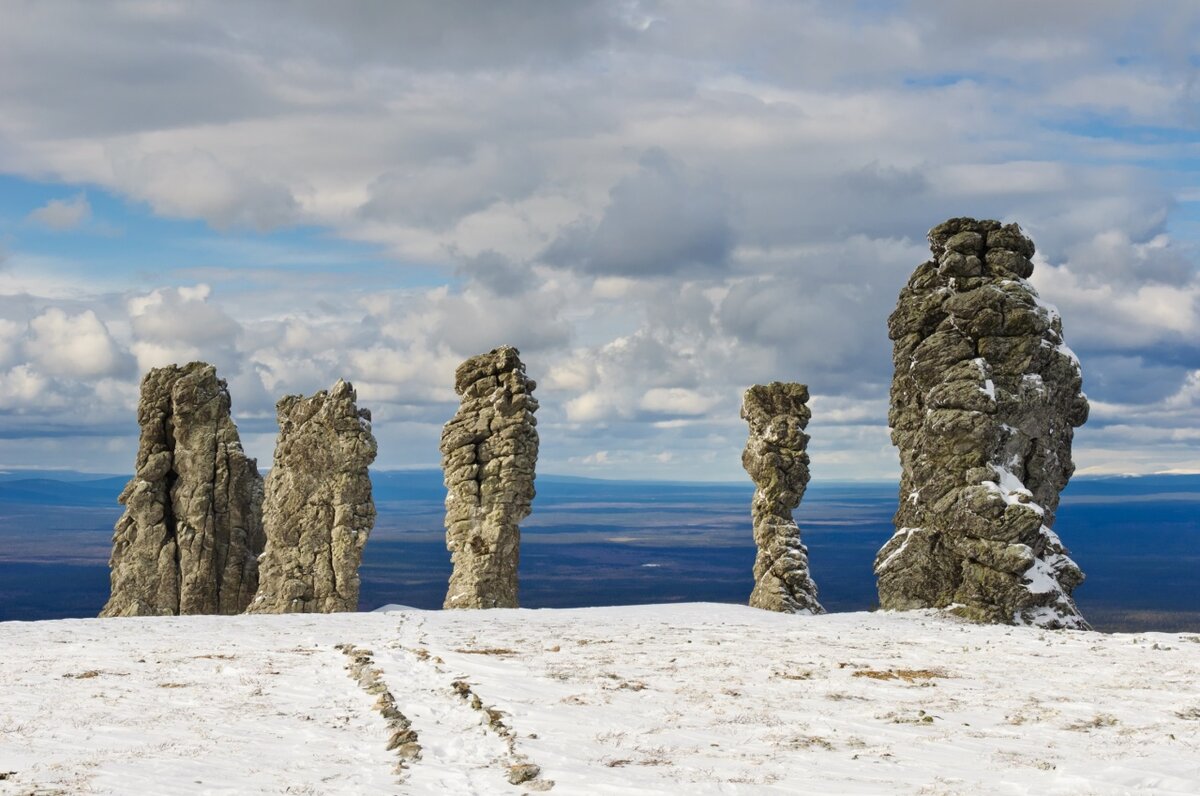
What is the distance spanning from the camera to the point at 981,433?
35.1m

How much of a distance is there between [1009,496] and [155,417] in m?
36.2

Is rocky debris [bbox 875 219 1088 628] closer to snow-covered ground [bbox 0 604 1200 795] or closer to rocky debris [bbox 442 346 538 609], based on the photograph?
snow-covered ground [bbox 0 604 1200 795]

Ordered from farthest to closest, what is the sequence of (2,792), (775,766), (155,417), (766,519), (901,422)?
(155,417)
(766,519)
(901,422)
(775,766)
(2,792)

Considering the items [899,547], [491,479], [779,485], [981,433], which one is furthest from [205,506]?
[981,433]

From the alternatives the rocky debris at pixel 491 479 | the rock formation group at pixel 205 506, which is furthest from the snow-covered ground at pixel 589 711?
the rock formation group at pixel 205 506

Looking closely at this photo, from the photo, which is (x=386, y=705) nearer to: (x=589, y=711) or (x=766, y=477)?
(x=589, y=711)

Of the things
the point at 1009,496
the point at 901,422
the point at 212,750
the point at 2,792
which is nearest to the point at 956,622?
the point at 1009,496

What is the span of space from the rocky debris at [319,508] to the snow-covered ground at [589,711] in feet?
55.5

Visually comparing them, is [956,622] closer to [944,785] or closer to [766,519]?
[766,519]

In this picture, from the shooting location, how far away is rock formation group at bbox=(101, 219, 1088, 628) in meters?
35.2

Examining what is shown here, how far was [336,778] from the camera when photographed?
14969 mm

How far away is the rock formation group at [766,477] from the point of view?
116ft

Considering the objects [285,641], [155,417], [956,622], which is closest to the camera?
[285,641]

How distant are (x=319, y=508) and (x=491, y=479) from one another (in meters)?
8.00
